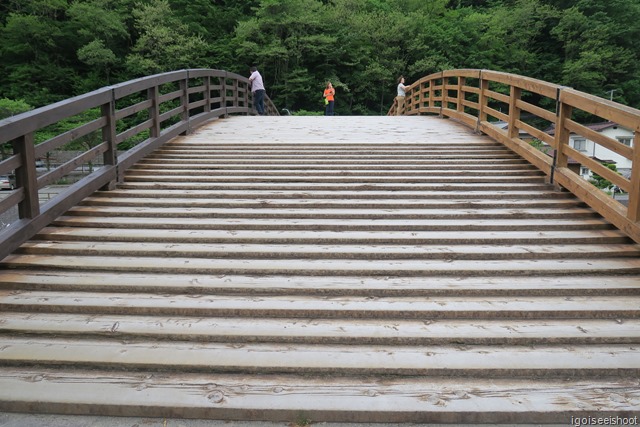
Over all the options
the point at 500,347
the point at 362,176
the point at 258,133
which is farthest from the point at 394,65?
the point at 500,347

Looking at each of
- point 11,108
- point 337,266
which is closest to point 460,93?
point 337,266

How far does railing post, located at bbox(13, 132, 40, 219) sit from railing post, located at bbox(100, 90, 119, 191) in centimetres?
144

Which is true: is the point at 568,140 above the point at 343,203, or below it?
above

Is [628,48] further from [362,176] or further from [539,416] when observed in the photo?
[539,416]

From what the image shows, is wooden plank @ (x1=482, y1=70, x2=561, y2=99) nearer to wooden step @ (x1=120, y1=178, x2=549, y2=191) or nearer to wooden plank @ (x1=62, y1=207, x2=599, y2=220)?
wooden step @ (x1=120, y1=178, x2=549, y2=191)

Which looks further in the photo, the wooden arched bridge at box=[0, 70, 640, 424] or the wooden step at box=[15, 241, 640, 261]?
the wooden step at box=[15, 241, 640, 261]

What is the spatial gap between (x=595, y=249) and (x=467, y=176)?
2.07 m

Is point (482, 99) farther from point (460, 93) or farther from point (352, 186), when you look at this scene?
point (352, 186)

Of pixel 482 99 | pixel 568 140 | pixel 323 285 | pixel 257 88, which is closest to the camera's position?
pixel 323 285

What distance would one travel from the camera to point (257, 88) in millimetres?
15672

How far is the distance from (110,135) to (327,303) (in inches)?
146

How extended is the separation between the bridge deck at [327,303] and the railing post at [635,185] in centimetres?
27

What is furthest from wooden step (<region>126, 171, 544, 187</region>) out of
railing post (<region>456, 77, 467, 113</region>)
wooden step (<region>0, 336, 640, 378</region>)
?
railing post (<region>456, 77, 467, 113</region>)

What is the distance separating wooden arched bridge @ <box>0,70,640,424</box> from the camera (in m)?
2.96
